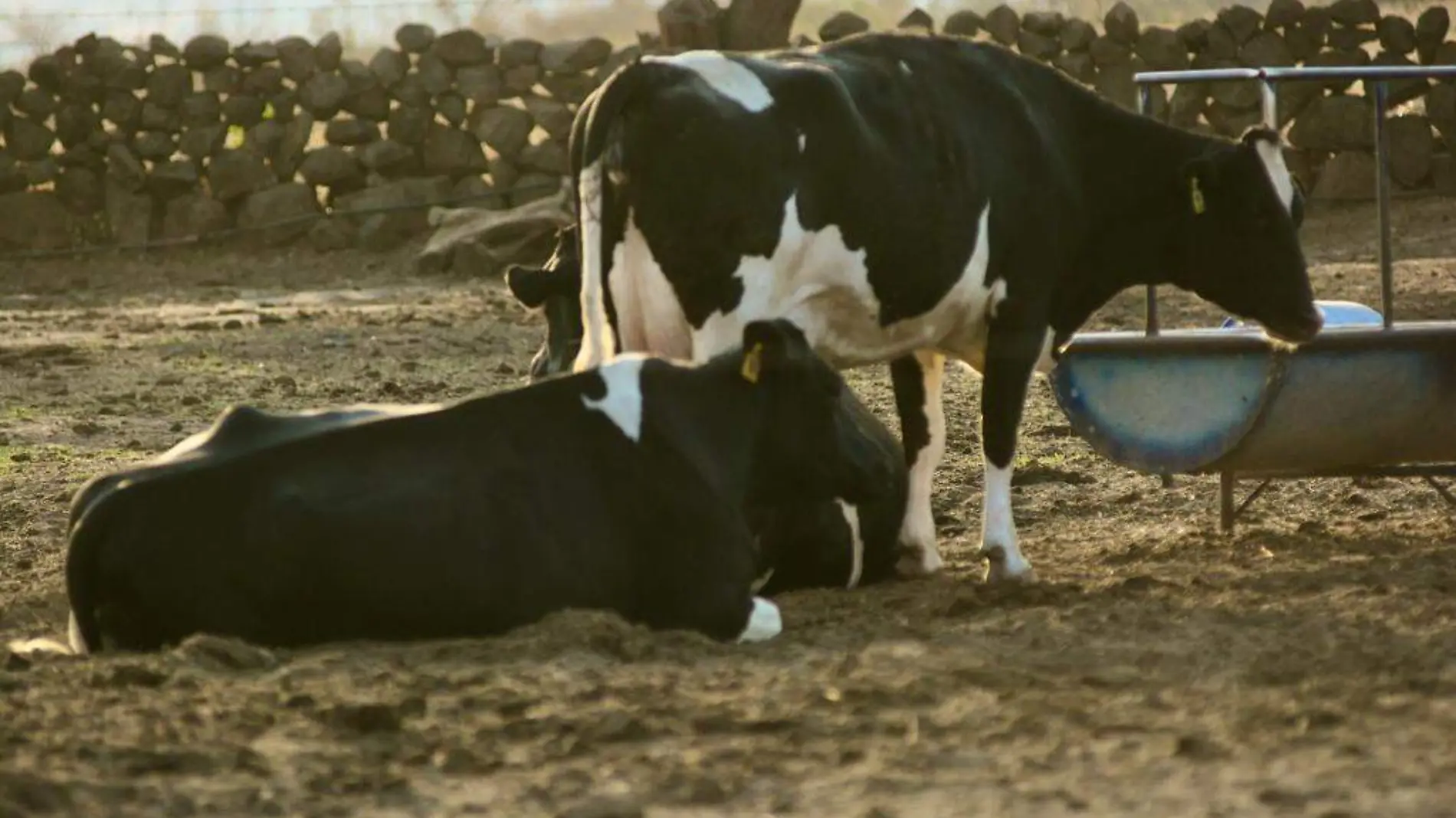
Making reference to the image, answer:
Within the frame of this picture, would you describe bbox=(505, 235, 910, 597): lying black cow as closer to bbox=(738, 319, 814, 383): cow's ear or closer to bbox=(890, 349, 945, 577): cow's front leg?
bbox=(890, 349, 945, 577): cow's front leg

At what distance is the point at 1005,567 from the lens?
8.05 meters

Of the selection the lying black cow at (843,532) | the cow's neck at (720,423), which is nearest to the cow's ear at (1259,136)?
the lying black cow at (843,532)

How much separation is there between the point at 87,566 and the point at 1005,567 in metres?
2.91

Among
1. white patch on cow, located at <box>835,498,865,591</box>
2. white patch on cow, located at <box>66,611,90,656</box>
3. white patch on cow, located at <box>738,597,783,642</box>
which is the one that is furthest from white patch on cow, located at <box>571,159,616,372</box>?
white patch on cow, located at <box>66,611,90,656</box>

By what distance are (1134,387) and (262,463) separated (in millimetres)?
3344

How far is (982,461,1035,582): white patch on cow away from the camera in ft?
26.3

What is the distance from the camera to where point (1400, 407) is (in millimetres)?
8500

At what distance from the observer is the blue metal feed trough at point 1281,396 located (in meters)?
8.50

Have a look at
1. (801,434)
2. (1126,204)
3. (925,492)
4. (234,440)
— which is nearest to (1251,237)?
(1126,204)

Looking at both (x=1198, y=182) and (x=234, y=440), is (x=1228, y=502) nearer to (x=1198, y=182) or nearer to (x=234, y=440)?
(x=1198, y=182)

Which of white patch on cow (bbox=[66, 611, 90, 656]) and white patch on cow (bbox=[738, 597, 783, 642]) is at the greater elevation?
white patch on cow (bbox=[66, 611, 90, 656])

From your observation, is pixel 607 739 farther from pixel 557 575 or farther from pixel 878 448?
pixel 878 448

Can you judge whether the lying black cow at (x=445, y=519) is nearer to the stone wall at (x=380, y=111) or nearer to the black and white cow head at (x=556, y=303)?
the black and white cow head at (x=556, y=303)

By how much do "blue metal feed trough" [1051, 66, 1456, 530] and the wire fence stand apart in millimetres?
12586
